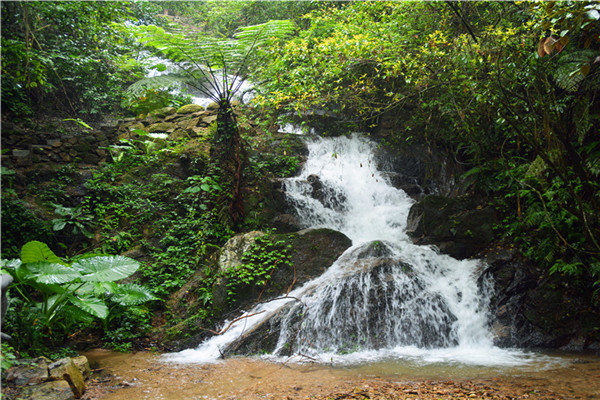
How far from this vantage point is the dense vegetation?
4.65m

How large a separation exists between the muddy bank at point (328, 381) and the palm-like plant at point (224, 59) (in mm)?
3435

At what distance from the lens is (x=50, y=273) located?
3.84 metres

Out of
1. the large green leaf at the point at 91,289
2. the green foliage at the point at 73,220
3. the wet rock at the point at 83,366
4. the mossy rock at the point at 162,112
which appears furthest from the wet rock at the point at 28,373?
the mossy rock at the point at 162,112

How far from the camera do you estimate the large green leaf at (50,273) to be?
12.4 ft

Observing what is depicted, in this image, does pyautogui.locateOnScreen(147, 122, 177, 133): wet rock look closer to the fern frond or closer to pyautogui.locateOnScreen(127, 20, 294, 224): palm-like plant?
pyautogui.locateOnScreen(127, 20, 294, 224): palm-like plant

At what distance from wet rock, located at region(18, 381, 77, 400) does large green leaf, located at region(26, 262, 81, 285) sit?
4.03ft

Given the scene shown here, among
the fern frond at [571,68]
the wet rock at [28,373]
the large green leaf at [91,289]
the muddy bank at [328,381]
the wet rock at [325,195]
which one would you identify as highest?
the fern frond at [571,68]

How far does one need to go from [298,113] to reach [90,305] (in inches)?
181

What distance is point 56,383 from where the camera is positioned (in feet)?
9.69

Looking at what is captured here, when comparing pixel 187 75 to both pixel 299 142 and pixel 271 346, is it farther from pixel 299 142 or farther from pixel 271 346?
pixel 271 346

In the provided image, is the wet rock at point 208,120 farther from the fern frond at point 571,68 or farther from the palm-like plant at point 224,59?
the fern frond at point 571,68

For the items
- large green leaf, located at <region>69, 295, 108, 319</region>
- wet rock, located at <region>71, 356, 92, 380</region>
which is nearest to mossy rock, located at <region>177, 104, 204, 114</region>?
large green leaf, located at <region>69, 295, 108, 319</region>

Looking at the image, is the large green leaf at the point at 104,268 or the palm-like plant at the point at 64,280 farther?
the large green leaf at the point at 104,268

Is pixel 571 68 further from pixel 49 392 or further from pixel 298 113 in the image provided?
pixel 49 392
